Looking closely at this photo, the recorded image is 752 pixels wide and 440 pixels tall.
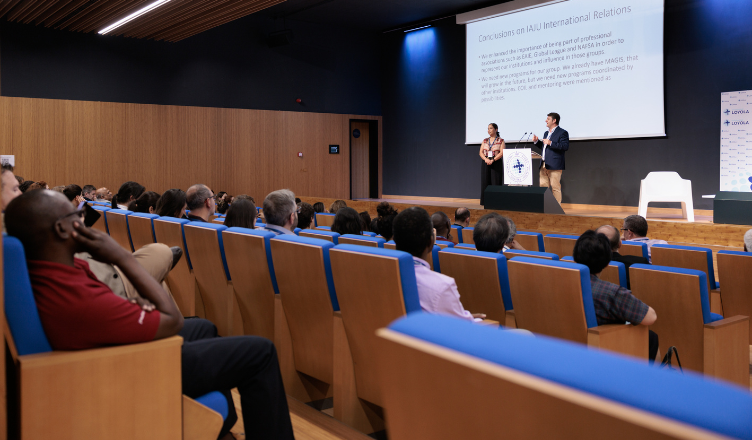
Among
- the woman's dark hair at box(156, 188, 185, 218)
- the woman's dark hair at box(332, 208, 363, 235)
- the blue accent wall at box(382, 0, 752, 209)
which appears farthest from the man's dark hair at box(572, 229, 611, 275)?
the blue accent wall at box(382, 0, 752, 209)

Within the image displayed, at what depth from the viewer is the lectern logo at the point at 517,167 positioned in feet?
27.2

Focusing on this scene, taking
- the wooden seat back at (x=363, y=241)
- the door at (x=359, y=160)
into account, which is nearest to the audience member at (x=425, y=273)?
the wooden seat back at (x=363, y=241)

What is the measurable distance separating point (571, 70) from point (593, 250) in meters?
8.23

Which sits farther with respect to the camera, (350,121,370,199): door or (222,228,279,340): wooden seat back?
(350,121,370,199): door

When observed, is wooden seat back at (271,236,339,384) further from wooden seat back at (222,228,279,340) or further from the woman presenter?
the woman presenter

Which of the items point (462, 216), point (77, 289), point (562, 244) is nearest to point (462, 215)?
point (462, 216)

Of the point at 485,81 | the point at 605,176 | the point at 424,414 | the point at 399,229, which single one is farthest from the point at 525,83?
the point at 424,414

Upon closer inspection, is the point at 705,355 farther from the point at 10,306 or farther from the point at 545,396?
the point at 10,306

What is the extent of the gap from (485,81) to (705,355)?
950 centimetres

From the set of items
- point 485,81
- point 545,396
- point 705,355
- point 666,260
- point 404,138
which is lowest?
point 705,355

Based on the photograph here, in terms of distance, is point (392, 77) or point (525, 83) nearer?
point (525, 83)

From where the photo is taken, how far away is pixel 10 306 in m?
1.50

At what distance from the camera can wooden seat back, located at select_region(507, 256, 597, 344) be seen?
2.39m

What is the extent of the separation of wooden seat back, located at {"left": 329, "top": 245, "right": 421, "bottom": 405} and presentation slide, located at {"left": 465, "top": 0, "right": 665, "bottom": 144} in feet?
27.2
